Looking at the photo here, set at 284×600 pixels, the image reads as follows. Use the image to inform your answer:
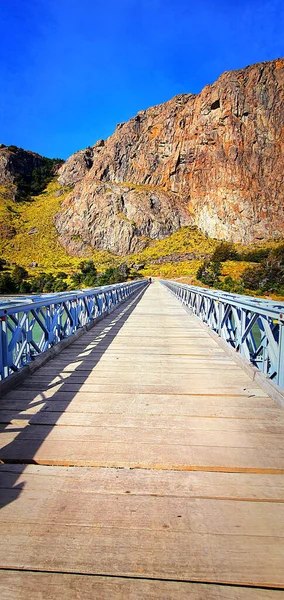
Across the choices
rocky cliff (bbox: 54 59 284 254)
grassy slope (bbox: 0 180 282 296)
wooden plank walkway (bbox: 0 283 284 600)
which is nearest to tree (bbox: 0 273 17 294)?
grassy slope (bbox: 0 180 282 296)

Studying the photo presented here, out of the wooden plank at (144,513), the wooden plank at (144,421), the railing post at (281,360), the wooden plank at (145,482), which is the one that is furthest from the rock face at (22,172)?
the wooden plank at (144,513)

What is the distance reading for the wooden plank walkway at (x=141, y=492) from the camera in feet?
4.45

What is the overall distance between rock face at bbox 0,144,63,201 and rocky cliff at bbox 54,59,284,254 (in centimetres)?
2249

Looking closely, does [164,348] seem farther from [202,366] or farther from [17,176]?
[17,176]

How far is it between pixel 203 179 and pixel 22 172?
75.6 m

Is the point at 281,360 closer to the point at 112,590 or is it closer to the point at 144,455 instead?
the point at 144,455

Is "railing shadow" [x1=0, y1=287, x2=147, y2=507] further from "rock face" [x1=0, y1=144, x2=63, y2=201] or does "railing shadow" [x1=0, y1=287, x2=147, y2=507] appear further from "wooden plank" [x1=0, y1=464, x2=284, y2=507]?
"rock face" [x1=0, y1=144, x2=63, y2=201]

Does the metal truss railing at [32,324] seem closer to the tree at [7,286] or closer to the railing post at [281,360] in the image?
the railing post at [281,360]

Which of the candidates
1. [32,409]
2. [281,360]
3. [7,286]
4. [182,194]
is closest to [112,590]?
[32,409]

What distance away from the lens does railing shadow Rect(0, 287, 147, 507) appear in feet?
6.81

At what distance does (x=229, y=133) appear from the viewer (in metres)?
96.0

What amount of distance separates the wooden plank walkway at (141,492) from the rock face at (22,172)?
412 ft

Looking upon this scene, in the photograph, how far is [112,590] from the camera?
130 cm

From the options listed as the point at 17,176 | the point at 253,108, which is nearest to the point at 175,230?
the point at 253,108
